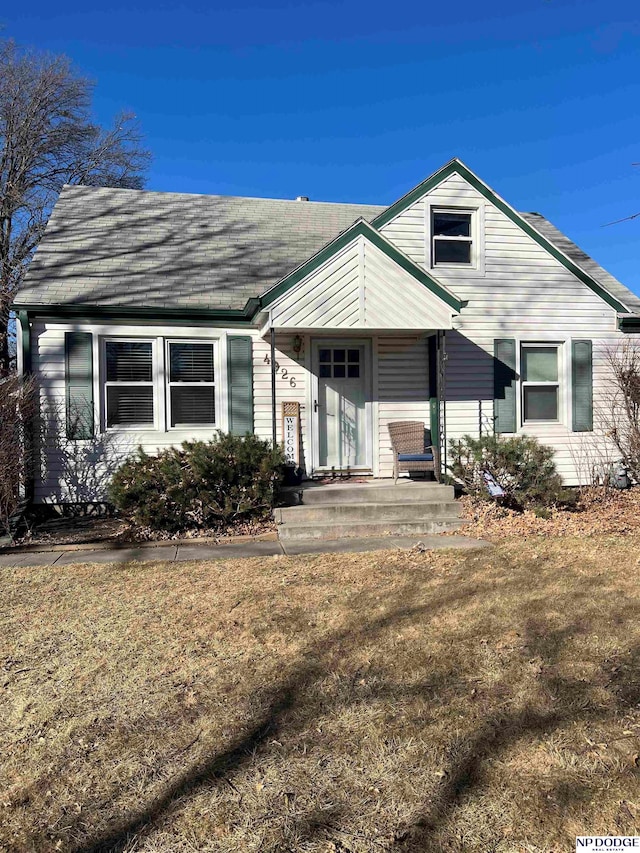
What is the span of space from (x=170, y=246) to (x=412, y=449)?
228 inches

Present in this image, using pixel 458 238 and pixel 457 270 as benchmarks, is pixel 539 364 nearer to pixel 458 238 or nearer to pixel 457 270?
pixel 457 270

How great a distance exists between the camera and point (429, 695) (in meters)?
3.60

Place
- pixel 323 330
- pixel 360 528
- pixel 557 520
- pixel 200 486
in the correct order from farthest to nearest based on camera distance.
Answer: pixel 323 330 < pixel 557 520 < pixel 360 528 < pixel 200 486

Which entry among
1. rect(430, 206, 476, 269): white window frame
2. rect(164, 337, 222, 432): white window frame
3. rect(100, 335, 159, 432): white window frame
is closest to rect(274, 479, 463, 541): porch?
Answer: rect(164, 337, 222, 432): white window frame

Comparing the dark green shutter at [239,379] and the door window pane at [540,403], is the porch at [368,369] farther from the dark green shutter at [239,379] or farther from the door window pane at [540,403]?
the door window pane at [540,403]

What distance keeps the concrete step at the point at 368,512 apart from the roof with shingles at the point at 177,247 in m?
3.63

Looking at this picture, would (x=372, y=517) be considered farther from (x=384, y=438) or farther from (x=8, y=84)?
(x=8, y=84)

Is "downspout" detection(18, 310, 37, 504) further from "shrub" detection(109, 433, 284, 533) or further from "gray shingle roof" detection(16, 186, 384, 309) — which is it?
"shrub" detection(109, 433, 284, 533)

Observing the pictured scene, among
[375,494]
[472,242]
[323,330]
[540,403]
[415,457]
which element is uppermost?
[472,242]

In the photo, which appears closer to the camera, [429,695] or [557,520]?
[429,695]

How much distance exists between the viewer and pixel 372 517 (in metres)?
8.32

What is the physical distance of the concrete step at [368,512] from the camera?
8.21 meters

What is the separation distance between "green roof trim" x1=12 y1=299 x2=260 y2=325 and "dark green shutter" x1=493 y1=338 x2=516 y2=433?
4419 millimetres

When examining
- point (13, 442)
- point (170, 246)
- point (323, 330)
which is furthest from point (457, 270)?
point (13, 442)
